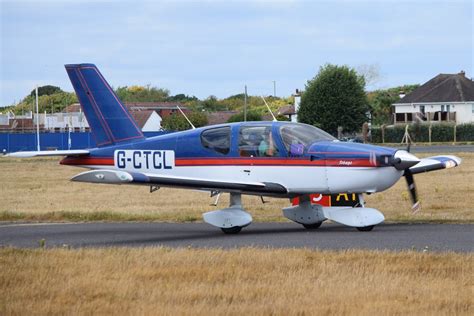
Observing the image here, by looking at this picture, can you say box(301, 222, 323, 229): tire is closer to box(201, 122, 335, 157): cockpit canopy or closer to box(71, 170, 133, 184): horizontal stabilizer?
box(201, 122, 335, 157): cockpit canopy

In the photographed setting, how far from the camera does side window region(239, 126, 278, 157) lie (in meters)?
17.8

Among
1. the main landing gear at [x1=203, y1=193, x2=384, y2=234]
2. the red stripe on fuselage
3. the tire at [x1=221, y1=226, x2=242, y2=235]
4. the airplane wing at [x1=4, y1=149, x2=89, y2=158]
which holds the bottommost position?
the tire at [x1=221, y1=226, x2=242, y2=235]

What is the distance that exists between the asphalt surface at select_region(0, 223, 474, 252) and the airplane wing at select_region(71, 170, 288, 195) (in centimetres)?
76

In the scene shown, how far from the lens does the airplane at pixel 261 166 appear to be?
1708 centimetres

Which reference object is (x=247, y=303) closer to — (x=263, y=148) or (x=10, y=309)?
(x=10, y=309)

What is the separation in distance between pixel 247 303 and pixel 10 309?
2301mm

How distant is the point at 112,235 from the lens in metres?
17.5

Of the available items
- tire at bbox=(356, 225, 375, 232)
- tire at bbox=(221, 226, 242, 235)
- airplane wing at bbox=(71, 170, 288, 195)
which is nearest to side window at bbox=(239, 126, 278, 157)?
airplane wing at bbox=(71, 170, 288, 195)

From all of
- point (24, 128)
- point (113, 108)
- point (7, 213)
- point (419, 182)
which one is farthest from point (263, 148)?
point (24, 128)

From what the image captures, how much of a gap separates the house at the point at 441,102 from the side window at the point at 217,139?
239 ft

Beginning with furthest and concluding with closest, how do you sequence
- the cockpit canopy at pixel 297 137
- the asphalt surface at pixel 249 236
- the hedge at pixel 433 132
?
the hedge at pixel 433 132
the cockpit canopy at pixel 297 137
the asphalt surface at pixel 249 236

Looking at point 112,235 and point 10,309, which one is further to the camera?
point 112,235

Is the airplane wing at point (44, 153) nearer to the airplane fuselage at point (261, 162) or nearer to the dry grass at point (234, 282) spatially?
the airplane fuselage at point (261, 162)

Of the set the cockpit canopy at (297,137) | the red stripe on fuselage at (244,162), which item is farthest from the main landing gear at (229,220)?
the cockpit canopy at (297,137)
